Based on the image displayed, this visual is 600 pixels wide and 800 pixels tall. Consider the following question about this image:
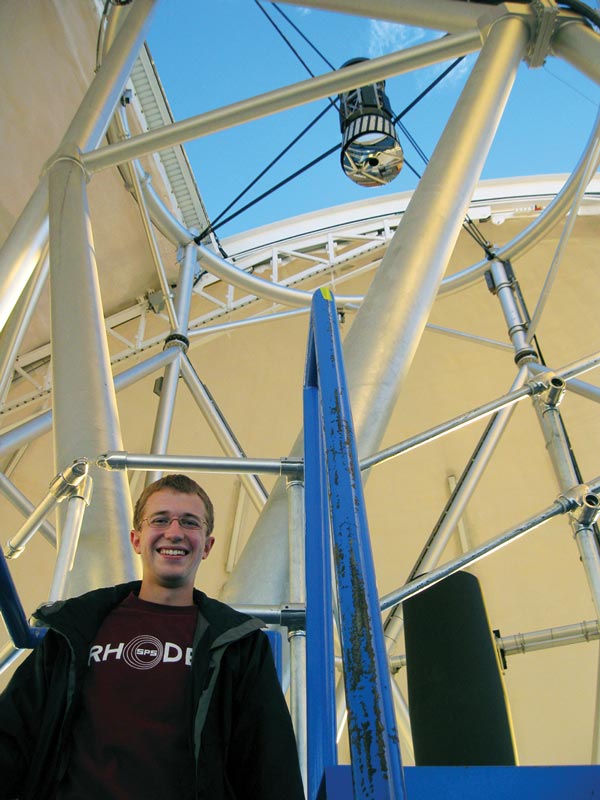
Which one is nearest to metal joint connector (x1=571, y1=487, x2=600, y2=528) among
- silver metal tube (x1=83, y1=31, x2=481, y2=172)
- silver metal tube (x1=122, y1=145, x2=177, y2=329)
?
silver metal tube (x1=83, y1=31, x2=481, y2=172)

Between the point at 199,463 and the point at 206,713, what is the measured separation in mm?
1387

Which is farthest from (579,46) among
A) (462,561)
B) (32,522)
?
(32,522)

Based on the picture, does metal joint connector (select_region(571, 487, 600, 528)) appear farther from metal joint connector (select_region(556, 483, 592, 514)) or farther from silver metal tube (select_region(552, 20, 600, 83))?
silver metal tube (select_region(552, 20, 600, 83))

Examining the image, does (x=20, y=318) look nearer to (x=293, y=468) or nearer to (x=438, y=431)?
(x=438, y=431)

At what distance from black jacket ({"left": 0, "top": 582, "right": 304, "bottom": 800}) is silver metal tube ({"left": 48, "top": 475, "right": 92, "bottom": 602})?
2.32 ft

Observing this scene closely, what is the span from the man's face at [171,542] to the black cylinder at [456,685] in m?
0.82

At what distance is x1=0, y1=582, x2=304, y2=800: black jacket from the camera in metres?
1.75

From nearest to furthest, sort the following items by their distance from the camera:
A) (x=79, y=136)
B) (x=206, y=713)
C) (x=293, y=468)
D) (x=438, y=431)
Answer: (x=206, y=713)
(x=293, y=468)
(x=438, y=431)
(x=79, y=136)

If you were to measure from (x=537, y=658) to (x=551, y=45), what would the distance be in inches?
365

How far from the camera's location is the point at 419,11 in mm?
5316

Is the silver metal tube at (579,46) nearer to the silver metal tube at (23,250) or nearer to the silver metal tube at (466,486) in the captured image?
the silver metal tube at (466,486)

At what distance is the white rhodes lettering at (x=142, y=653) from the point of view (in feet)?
6.51

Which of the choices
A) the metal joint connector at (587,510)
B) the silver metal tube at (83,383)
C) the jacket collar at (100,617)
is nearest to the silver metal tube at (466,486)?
the metal joint connector at (587,510)

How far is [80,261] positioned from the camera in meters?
4.45
